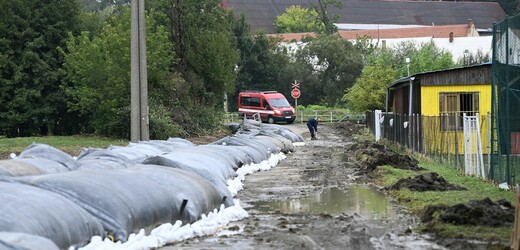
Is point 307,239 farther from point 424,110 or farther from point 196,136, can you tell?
point 196,136

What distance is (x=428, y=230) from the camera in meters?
13.5

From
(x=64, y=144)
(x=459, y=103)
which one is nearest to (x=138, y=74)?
(x=64, y=144)

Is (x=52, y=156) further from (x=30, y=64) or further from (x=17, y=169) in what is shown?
(x=30, y=64)

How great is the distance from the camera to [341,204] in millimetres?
17969

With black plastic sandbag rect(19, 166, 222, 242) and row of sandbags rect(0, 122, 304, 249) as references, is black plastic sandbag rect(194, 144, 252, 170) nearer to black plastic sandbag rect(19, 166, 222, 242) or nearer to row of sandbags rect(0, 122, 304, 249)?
row of sandbags rect(0, 122, 304, 249)

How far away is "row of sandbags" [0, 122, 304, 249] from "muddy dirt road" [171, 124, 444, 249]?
25.4 inches

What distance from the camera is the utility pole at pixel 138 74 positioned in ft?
92.3

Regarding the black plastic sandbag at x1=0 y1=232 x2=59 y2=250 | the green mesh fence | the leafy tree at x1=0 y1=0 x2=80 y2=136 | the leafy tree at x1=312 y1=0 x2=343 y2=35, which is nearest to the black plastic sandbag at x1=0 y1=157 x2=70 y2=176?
the black plastic sandbag at x1=0 y1=232 x2=59 y2=250

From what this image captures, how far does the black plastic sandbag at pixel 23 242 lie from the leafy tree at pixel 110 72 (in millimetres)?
29975

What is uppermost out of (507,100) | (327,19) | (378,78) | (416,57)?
(327,19)

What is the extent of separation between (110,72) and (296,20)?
87.4 m

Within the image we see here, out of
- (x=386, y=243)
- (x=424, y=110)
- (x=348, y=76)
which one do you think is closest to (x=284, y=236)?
(x=386, y=243)

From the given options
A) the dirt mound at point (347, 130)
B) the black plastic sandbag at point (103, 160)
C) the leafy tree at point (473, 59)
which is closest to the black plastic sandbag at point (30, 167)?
the black plastic sandbag at point (103, 160)

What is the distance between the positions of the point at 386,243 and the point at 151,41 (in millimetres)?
29388
